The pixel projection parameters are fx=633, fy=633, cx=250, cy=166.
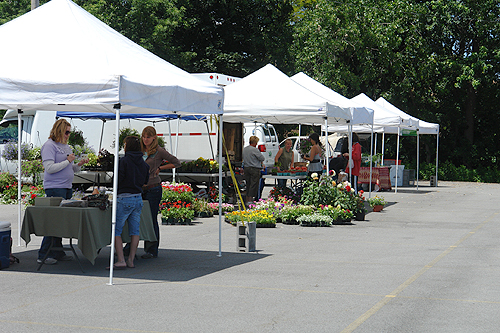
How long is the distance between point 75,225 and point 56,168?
104 cm

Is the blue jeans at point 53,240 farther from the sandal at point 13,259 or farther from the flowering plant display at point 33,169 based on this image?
the flowering plant display at point 33,169

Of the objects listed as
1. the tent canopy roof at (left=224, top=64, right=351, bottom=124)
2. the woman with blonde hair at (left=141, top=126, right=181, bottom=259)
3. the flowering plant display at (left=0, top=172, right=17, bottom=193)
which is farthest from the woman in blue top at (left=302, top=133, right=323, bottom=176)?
the flowering plant display at (left=0, top=172, right=17, bottom=193)

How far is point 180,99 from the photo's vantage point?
29.3ft

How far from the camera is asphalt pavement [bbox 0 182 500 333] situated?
615cm

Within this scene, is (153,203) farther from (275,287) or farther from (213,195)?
(213,195)

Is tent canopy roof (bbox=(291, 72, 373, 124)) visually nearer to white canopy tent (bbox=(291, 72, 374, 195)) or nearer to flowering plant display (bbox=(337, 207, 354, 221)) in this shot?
white canopy tent (bbox=(291, 72, 374, 195))

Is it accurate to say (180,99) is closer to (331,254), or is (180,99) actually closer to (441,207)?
(331,254)

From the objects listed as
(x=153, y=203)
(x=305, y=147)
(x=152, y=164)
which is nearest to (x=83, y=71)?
(x=152, y=164)

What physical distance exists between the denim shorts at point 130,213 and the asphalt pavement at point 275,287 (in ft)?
1.93

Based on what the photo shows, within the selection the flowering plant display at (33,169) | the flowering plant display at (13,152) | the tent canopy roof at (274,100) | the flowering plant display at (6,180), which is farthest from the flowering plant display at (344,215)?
the flowering plant display at (6,180)

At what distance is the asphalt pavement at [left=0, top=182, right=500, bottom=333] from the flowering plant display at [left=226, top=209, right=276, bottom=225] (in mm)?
1111

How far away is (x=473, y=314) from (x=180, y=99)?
15.7 ft

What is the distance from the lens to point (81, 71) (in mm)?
8234

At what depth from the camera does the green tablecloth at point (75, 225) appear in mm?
8375
